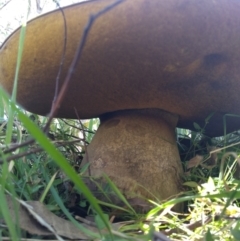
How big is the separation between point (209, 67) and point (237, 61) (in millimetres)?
59

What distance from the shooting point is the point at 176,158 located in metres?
0.96

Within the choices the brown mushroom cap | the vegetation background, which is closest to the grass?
the vegetation background

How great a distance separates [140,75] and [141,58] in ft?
0.20

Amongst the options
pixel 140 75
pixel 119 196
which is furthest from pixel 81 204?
pixel 140 75

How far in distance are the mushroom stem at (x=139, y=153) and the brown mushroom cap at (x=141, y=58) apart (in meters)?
0.04

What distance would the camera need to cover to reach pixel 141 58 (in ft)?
2.40

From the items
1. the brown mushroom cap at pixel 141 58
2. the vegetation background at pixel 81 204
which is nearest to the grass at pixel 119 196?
the vegetation background at pixel 81 204

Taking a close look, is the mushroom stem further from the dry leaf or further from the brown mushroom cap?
the dry leaf

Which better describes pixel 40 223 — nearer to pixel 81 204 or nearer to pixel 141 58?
pixel 81 204

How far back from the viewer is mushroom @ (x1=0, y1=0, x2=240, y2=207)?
2.21 feet

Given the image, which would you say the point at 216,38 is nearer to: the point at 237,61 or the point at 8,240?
the point at 237,61

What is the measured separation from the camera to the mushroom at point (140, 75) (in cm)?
67

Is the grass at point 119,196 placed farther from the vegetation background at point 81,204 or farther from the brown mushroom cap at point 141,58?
the brown mushroom cap at point 141,58

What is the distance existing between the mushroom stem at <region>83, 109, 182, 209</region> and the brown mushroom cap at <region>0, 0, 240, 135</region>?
0.04 meters
